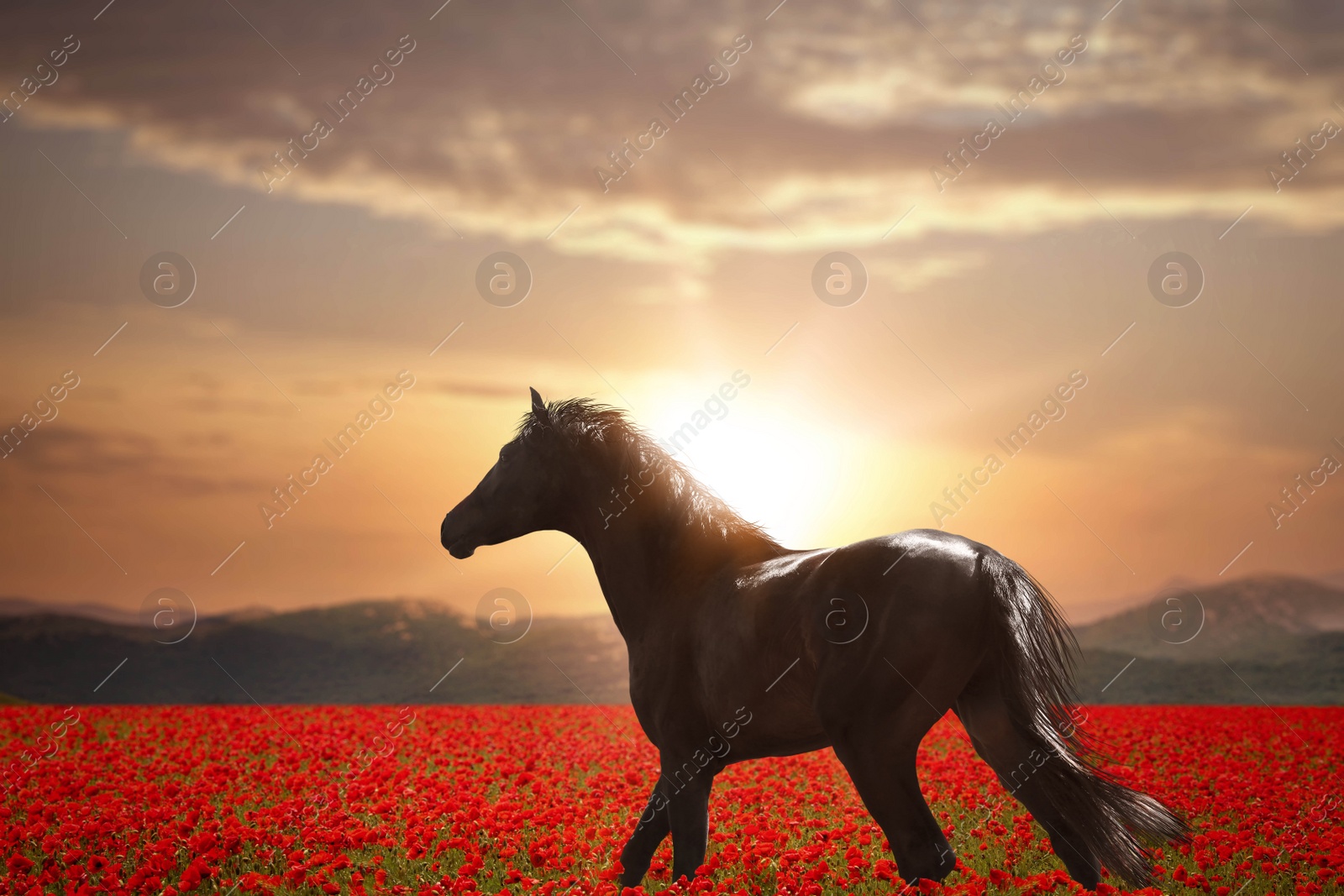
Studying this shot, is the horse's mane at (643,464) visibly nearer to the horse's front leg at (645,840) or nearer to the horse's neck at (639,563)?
the horse's neck at (639,563)

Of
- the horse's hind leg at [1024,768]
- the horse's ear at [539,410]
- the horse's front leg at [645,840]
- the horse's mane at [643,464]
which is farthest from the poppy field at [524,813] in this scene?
the horse's ear at [539,410]

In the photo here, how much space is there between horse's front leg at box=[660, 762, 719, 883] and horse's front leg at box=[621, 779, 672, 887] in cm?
11

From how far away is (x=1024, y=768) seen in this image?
4762mm

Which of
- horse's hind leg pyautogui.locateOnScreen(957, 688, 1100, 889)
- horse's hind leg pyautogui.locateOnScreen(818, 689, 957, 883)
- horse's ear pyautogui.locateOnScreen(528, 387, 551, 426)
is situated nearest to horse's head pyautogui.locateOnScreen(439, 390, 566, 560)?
horse's ear pyautogui.locateOnScreen(528, 387, 551, 426)

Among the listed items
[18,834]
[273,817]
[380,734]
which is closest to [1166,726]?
[380,734]

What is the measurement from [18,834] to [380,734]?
616cm

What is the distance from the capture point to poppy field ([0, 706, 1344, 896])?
5551 millimetres

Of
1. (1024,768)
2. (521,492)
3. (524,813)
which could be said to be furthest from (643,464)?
(1024,768)

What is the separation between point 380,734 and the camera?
40.4 feet

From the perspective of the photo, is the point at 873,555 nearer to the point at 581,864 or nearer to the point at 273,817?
the point at 581,864

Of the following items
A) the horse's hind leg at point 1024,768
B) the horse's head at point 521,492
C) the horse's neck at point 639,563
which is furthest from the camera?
the horse's head at point 521,492

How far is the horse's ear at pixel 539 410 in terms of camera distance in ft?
21.6

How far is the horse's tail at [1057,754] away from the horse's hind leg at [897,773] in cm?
52

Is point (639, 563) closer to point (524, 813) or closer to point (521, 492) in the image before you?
point (521, 492)
